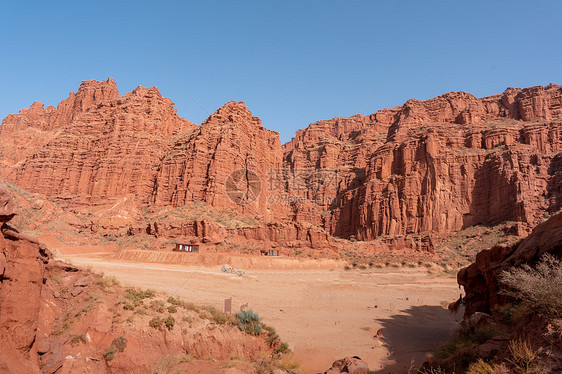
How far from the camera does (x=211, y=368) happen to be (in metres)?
8.23

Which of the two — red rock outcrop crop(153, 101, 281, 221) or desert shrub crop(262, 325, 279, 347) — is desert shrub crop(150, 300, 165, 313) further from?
red rock outcrop crop(153, 101, 281, 221)

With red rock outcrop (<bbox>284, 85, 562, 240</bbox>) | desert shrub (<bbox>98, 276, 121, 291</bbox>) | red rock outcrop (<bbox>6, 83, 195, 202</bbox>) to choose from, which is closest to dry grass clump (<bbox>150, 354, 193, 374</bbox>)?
desert shrub (<bbox>98, 276, 121, 291</bbox>)

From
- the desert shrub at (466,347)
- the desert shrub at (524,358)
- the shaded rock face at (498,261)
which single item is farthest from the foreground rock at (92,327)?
the shaded rock face at (498,261)

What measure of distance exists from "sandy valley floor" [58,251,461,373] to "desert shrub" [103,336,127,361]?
5933 mm

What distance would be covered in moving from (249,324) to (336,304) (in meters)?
12.9

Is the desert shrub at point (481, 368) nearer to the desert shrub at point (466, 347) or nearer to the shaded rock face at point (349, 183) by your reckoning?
the desert shrub at point (466, 347)

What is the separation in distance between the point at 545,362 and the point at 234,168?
197 ft

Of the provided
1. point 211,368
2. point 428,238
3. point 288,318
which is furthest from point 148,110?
point 211,368

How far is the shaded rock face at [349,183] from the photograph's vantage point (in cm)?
6000

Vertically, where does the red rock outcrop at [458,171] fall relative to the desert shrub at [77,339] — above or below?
above

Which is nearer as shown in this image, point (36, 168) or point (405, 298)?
point (405, 298)

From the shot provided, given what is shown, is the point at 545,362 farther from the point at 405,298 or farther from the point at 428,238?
the point at 428,238

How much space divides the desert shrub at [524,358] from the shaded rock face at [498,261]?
4666 mm

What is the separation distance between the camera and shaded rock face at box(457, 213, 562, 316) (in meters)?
9.62
